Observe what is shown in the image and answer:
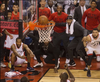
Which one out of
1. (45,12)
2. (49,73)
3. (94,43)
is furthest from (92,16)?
(49,73)

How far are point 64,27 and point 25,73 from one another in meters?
1.94

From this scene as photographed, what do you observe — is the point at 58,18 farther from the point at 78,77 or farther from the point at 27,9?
the point at 78,77

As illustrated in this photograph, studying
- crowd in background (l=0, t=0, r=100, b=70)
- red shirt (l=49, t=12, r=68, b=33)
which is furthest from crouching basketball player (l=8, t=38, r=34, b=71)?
red shirt (l=49, t=12, r=68, b=33)

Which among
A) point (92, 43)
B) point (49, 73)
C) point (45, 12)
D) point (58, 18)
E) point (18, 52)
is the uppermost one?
point (45, 12)

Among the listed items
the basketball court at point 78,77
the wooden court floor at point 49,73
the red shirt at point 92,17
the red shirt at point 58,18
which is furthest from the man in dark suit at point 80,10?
the basketball court at point 78,77

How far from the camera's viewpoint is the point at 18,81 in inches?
224

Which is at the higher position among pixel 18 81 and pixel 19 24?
pixel 19 24

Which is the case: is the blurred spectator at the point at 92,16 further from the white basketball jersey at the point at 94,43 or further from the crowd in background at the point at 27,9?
the white basketball jersey at the point at 94,43

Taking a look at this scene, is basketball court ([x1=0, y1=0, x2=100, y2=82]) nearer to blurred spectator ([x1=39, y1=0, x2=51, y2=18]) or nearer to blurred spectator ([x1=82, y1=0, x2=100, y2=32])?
blurred spectator ([x1=39, y1=0, x2=51, y2=18])

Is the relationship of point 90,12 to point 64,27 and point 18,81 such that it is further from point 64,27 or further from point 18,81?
point 18,81

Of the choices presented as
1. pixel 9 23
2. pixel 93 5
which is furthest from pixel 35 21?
pixel 93 5

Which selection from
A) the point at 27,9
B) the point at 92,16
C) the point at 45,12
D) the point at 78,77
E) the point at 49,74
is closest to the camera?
the point at 78,77

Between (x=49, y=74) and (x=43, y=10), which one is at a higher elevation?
(x=43, y=10)

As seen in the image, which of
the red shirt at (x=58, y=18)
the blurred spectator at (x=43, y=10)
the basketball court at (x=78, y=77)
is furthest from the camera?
the blurred spectator at (x=43, y=10)
